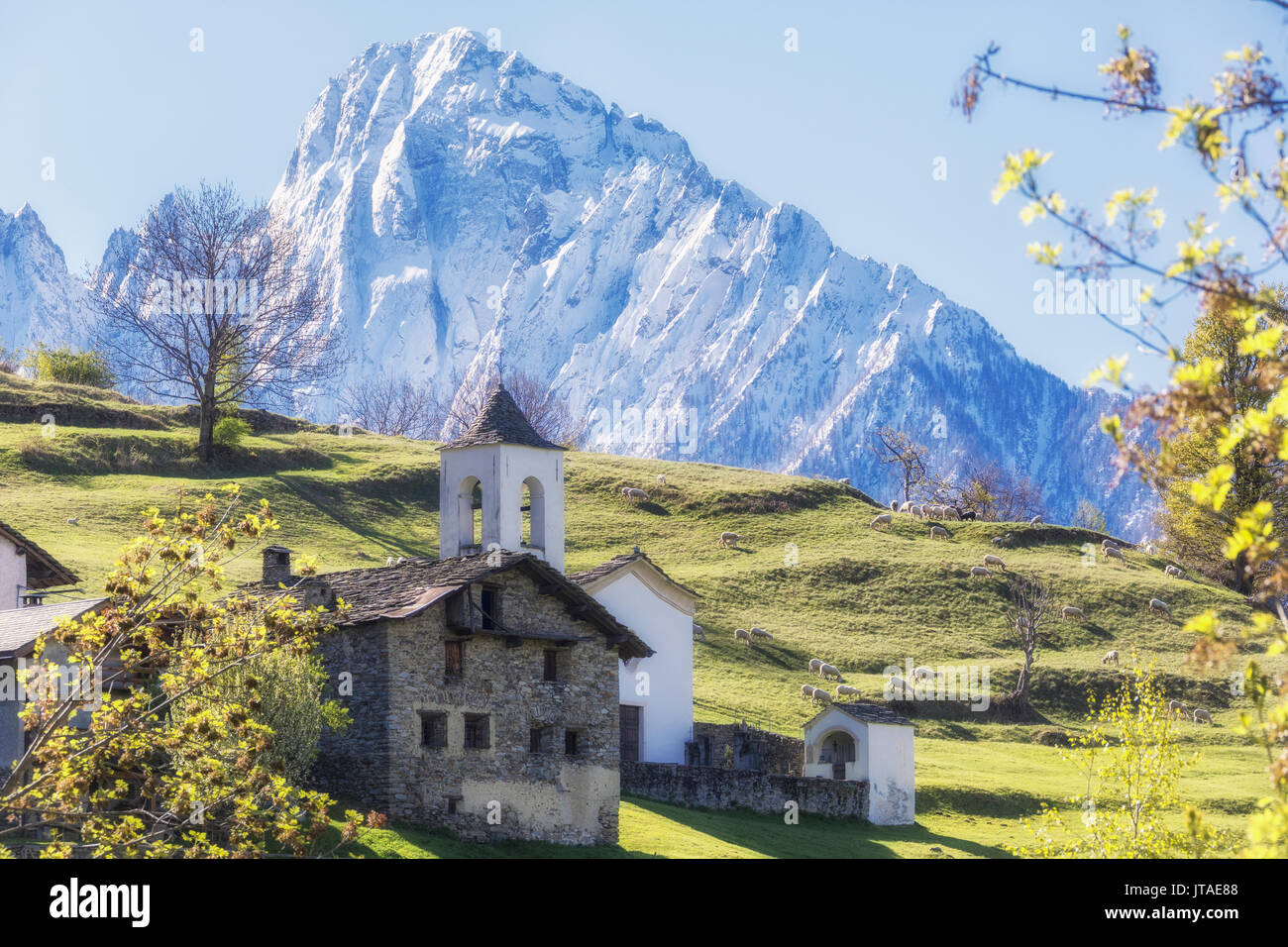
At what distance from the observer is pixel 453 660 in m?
33.2

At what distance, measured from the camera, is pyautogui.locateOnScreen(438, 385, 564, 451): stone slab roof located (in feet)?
135

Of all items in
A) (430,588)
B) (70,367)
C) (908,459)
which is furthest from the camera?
(908,459)

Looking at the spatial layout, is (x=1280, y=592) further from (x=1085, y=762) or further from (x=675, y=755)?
(x=675, y=755)

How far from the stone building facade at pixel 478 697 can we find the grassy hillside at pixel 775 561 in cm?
373

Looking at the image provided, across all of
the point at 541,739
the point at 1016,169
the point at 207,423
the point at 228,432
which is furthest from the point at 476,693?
the point at 228,432

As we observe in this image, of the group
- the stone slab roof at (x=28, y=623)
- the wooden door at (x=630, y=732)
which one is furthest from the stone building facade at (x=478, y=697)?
the wooden door at (x=630, y=732)

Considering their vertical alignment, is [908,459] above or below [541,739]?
above

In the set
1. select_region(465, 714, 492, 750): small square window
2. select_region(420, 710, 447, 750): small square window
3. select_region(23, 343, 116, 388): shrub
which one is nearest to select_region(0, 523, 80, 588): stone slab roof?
select_region(420, 710, 447, 750): small square window

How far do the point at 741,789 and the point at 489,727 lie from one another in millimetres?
10108

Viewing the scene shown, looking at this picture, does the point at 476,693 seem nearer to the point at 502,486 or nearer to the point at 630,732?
the point at 502,486

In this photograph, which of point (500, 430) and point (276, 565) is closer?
point (276, 565)

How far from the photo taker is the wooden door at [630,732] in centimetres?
4391

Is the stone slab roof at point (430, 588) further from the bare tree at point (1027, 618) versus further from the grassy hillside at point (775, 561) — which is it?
the bare tree at point (1027, 618)

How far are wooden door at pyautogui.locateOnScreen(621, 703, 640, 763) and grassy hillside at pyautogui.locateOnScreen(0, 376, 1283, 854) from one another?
16.5 feet
